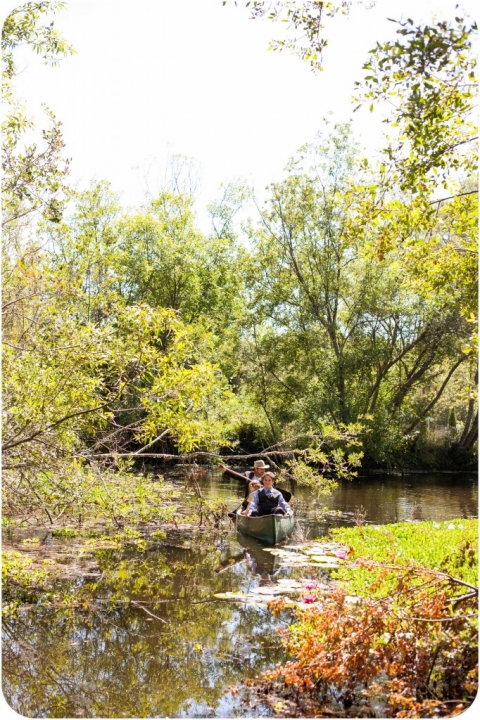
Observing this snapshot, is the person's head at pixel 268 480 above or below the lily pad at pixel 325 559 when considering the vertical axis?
above

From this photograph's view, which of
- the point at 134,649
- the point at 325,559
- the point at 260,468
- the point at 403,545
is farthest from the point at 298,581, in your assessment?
the point at 260,468

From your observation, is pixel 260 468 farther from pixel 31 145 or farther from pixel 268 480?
pixel 31 145

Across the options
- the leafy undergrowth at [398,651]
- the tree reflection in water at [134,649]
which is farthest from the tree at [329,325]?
the leafy undergrowth at [398,651]

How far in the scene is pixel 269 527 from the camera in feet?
37.3

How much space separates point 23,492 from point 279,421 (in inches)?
769

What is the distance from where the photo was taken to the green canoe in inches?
446

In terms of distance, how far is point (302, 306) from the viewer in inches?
1072

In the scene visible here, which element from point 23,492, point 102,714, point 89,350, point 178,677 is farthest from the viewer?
point 23,492

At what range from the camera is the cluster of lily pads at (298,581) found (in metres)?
7.52

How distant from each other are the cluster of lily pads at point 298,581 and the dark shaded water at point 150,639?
0.22 metres

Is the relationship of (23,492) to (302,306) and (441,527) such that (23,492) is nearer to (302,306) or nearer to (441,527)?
(441,527)

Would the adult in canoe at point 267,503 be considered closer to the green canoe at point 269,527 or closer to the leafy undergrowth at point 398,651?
the green canoe at point 269,527

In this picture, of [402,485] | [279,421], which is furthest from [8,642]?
[279,421]

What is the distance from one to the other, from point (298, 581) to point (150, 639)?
2.61m
